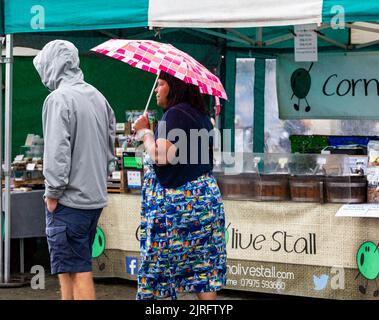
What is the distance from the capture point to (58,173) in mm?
4461

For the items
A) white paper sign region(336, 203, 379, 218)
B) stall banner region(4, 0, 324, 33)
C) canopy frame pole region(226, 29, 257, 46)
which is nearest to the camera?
stall banner region(4, 0, 324, 33)

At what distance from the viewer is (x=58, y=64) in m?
4.69

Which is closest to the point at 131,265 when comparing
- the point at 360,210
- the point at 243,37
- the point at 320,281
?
the point at 320,281

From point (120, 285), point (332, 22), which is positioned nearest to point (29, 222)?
point (120, 285)

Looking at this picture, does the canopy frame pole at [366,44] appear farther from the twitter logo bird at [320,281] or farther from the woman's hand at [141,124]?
the woman's hand at [141,124]

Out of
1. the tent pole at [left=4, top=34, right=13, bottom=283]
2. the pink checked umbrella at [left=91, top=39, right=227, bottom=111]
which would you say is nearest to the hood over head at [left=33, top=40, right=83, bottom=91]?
the pink checked umbrella at [left=91, top=39, right=227, bottom=111]

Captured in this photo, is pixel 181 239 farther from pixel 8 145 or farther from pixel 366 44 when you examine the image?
pixel 366 44

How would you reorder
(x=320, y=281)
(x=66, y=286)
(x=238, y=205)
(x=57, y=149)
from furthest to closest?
(x=238, y=205) → (x=320, y=281) → (x=66, y=286) → (x=57, y=149)

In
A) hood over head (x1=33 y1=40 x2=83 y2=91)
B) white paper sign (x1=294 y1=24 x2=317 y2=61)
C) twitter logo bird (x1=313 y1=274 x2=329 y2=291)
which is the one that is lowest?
twitter logo bird (x1=313 y1=274 x2=329 y2=291)

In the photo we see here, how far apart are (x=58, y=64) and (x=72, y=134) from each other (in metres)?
0.46

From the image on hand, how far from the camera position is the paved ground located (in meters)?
6.49

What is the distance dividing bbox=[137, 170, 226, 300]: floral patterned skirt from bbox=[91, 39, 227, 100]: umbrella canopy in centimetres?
59

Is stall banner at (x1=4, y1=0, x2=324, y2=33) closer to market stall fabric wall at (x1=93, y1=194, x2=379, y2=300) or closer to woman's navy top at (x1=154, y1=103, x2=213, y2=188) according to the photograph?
woman's navy top at (x1=154, y1=103, x2=213, y2=188)
